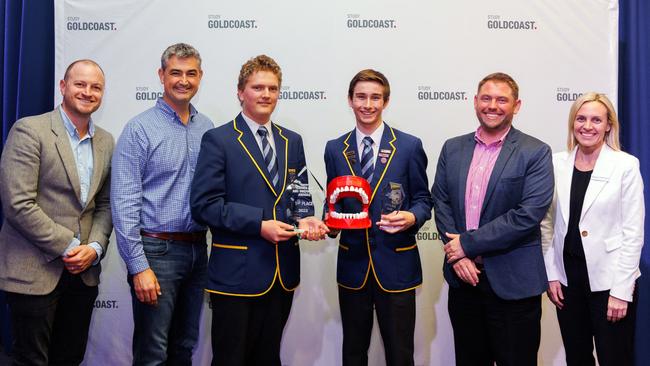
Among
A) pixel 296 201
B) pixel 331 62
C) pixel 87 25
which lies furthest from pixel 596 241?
pixel 87 25

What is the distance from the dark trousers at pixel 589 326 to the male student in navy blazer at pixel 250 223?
1312 millimetres

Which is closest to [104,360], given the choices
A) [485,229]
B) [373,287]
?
[373,287]

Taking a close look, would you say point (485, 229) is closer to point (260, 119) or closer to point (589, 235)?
point (589, 235)

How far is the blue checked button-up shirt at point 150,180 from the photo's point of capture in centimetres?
244

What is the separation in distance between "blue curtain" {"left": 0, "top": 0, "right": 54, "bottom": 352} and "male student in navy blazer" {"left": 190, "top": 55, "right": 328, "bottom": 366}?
7.10 feet

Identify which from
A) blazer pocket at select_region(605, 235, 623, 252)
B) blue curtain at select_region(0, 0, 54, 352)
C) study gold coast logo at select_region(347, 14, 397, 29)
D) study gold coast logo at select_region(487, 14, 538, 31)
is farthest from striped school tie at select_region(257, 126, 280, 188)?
blue curtain at select_region(0, 0, 54, 352)

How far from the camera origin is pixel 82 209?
2551 millimetres

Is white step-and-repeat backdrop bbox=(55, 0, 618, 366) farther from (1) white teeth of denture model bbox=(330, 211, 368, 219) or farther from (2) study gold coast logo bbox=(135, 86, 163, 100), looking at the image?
(1) white teeth of denture model bbox=(330, 211, 368, 219)

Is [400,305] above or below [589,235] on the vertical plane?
below

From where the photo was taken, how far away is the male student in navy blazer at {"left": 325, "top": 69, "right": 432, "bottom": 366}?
246 centimetres

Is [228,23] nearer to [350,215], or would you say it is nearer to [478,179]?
[350,215]

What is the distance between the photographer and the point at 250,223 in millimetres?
2207

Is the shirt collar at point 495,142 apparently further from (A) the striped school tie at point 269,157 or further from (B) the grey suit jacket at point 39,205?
(B) the grey suit jacket at point 39,205

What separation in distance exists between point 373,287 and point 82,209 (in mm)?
1557
